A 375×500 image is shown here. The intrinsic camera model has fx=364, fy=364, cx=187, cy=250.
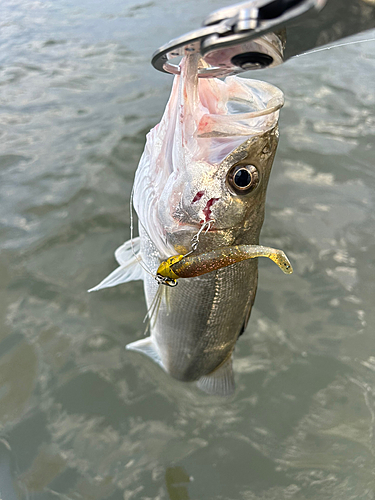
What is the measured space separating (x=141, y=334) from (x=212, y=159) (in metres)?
1.92

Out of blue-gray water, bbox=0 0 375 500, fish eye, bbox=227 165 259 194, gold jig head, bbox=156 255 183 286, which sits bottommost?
blue-gray water, bbox=0 0 375 500

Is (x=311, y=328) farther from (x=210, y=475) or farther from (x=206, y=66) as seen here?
(x=206, y=66)

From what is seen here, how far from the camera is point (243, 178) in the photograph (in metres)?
1.52

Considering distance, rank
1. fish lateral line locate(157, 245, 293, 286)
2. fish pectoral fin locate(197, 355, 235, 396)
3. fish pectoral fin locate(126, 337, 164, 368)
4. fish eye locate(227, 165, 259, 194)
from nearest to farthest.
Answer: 1. fish lateral line locate(157, 245, 293, 286)
2. fish eye locate(227, 165, 259, 194)
3. fish pectoral fin locate(197, 355, 235, 396)
4. fish pectoral fin locate(126, 337, 164, 368)

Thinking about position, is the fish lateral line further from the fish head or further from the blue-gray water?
the blue-gray water

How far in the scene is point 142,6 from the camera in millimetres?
8789

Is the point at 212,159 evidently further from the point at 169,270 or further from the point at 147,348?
the point at 147,348

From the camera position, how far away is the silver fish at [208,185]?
4.69 feet

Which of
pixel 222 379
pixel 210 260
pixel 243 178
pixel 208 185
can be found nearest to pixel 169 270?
pixel 210 260

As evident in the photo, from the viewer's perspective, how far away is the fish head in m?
1.43

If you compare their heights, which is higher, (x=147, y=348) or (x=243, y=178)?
(x=243, y=178)

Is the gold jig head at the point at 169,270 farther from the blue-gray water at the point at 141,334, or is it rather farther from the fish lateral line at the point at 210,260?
the blue-gray water at the point at 141,334

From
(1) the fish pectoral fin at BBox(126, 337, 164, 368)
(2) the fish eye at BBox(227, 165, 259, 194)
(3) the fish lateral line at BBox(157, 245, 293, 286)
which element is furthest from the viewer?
(1) the fish pectoral fin at BBox(126, 337, 164, 368)

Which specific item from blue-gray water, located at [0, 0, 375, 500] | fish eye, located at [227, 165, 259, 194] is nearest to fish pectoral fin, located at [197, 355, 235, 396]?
blue-gray water, located at [0, 0, 375, 500]
